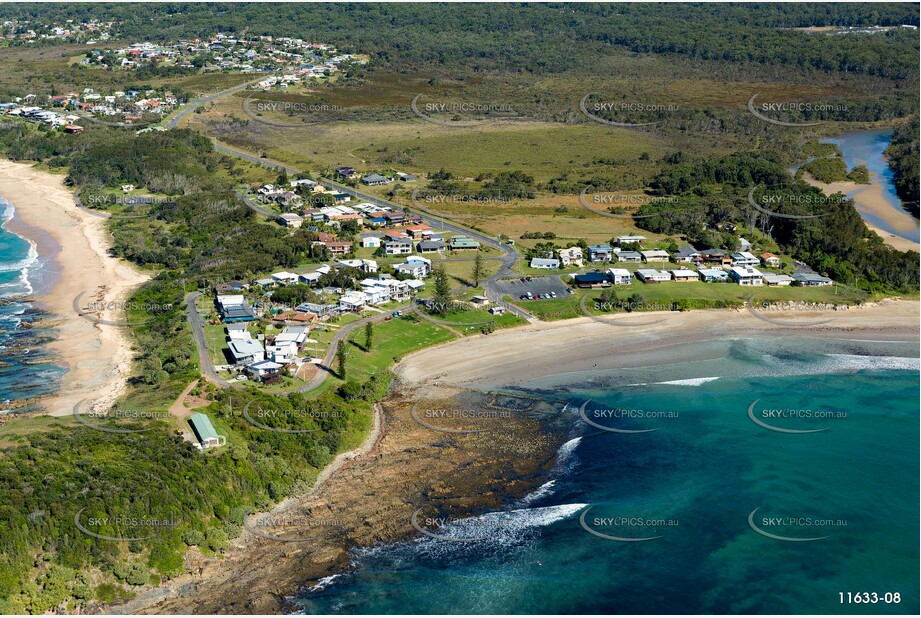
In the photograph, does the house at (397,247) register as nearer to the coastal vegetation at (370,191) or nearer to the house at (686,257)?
the coastal vegetation at (370,191)

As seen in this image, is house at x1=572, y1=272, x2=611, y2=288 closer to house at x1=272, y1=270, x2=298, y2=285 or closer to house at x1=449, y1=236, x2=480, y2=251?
house at x1=449, y1=236, x2=480, y2=251

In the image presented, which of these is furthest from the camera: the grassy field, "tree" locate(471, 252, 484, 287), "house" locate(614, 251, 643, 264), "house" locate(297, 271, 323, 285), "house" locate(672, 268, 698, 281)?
"house" locate(614, 251, 643, 264)

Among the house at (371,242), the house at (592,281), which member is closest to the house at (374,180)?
the house at (371,242)

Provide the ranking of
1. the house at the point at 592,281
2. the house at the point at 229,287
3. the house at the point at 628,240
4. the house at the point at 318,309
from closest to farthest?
the house at the point at 318,309
the house at the point at 229,287
the house at the point at 592,281
the house at the point at 628,240

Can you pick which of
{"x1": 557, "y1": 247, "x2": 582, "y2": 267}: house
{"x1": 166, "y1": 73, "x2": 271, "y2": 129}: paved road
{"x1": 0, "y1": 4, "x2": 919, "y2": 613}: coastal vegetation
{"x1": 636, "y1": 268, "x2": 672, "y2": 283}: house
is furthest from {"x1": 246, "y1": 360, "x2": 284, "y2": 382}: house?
{"x1": 166, "y1": 73, "x2": 271, "y2": 129}: paved road

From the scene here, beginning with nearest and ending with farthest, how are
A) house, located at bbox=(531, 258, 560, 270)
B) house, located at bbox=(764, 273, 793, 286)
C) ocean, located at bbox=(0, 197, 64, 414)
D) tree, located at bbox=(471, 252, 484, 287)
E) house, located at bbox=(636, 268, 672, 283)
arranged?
ocean, located at bbox=(0, 197, 64, 414)
tree, located at bbox=(471, 252, 484, 287)
house, located at bbox=(636, 268, 672, 283)
house, located at bbox=(764, 273, 793, 286)
house, located at bbox=(531, 258, 560, 270)

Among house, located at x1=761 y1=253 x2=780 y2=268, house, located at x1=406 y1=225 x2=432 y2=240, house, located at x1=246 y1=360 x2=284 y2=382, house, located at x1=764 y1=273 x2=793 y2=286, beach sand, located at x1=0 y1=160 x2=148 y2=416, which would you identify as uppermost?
house, located at x1=761 y1=253 x2=780 y2=268

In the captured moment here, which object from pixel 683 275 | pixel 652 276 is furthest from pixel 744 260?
pixel 652 276

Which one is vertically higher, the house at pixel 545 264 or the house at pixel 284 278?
the house at pixel 545 264
